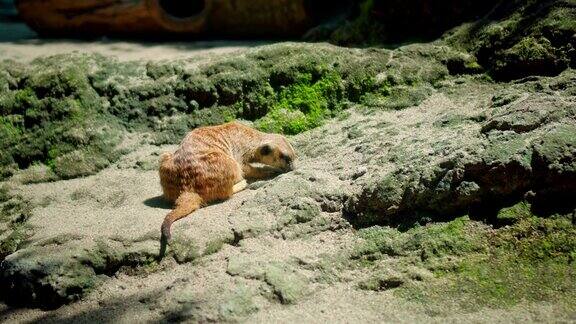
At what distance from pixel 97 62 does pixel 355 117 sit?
9.02ft

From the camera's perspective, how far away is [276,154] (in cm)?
421

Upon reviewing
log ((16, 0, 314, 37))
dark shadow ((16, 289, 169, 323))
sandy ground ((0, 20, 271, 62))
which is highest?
log ((16, 0, 314, 37))

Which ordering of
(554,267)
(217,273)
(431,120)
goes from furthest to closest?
(431,120) → (217,273) → (554,267)

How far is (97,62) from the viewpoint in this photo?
551cm

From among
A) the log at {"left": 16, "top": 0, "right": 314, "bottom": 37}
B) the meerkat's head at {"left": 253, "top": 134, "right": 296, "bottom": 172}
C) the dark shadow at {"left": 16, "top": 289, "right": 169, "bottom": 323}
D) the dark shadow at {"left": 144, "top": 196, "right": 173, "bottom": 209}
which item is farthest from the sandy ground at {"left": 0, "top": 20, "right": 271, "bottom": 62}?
the dark shadow at {"left": 16, "top": 289, "right": 169, "bottom": 323}

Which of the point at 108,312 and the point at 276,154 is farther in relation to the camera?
the point at 276,154

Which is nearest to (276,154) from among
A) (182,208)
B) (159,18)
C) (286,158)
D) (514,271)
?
(286,158)

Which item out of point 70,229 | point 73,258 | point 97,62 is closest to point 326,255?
point 73,258

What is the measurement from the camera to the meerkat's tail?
326 centimetres

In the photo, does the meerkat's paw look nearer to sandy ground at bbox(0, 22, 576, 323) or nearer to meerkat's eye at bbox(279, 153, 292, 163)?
sandy ground at bbox(0, 22, 576, 323)

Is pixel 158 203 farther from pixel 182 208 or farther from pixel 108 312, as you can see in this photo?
pixel 108 312

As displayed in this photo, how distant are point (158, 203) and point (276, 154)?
0.97 metres

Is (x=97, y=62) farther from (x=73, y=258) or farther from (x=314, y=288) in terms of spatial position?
(x=314, y=288)

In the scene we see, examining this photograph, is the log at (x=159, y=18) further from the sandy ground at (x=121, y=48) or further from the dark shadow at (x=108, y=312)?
the dark shadow at (x=108, y=312)
